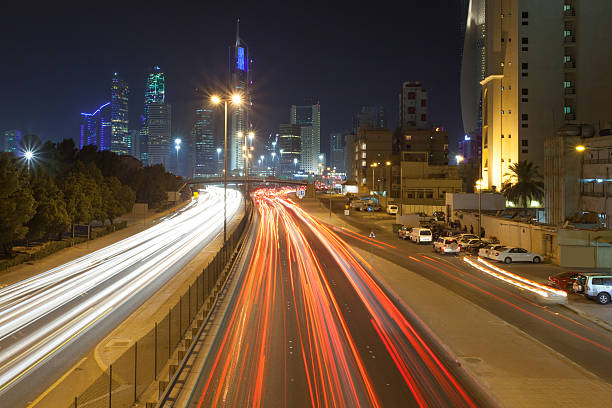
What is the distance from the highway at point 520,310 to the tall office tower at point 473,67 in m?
117

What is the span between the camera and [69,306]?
67.1 ft

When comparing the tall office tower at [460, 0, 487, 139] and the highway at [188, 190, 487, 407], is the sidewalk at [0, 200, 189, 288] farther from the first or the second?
the tall office tower at [460, 0, 487, 139]

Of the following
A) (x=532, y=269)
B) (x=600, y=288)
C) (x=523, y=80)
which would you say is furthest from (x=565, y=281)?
(x=523, y=80)

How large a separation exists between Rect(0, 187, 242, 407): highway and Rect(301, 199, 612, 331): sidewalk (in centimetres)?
1942

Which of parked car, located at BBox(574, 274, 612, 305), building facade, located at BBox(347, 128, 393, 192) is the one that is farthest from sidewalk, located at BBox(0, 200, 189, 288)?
building facade, located at BBox(347, 128, 393, 192)

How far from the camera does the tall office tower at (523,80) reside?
67062mm

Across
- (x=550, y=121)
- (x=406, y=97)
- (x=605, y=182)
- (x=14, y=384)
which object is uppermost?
(x=406, y=97)

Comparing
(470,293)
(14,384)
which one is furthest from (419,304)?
(14,384)

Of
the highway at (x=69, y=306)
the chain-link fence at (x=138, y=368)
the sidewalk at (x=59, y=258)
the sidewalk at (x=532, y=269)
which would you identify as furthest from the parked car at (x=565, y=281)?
the sidewalk at (x=59, y=258)

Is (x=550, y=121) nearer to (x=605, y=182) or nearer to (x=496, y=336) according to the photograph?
(x=605, y=182)

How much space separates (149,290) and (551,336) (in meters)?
18.4

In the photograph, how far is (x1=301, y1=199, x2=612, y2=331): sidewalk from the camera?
64.1 ft

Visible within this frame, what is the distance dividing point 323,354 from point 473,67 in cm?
16506

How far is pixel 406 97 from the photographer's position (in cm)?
13725
